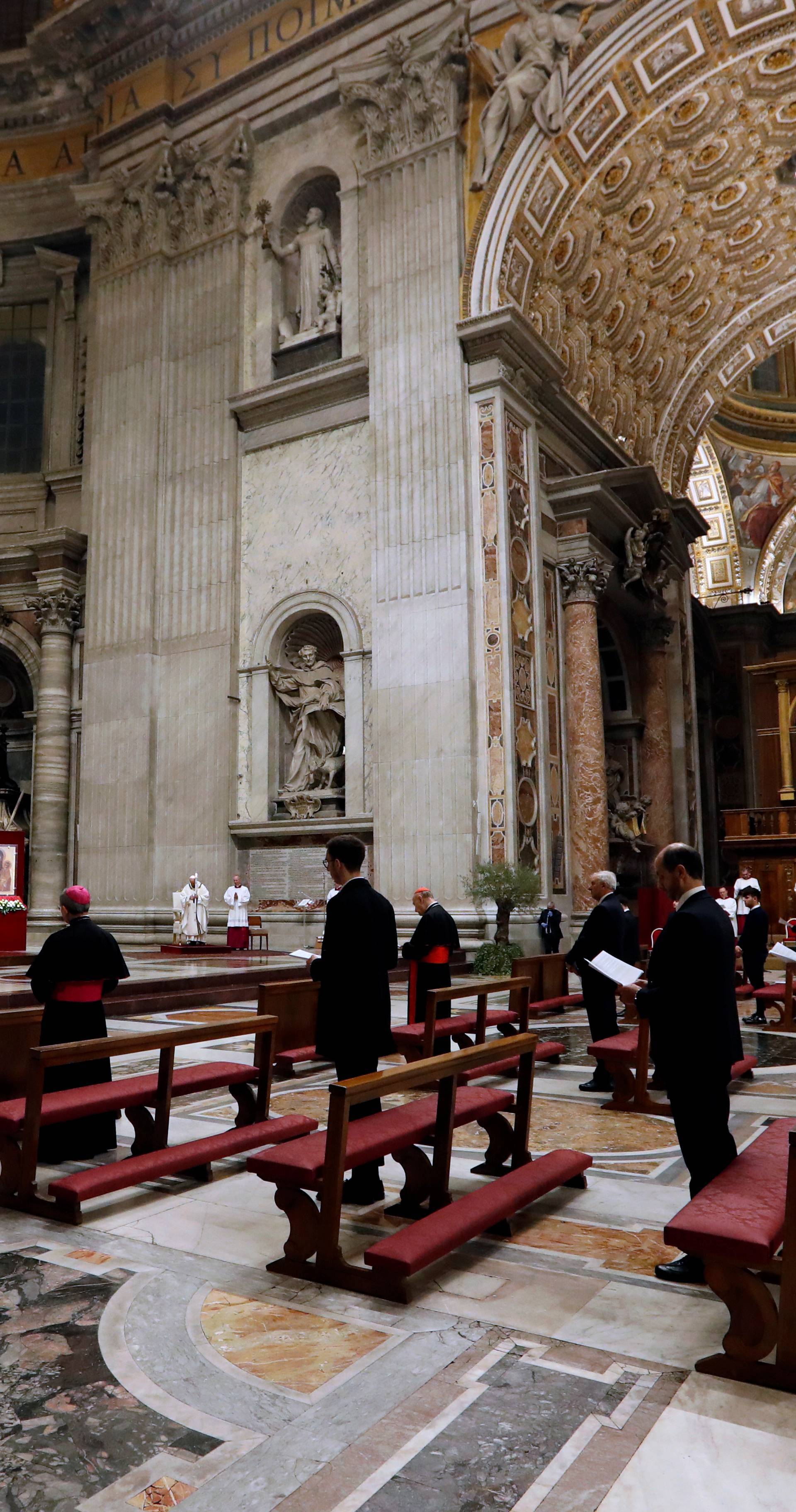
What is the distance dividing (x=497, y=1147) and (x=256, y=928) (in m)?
12.2

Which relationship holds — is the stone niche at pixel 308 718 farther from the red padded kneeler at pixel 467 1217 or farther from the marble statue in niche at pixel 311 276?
the red padded kneeler at pixel 467 1217

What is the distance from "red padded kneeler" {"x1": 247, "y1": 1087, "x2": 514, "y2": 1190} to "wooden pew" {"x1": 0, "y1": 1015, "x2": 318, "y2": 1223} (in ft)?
1.77

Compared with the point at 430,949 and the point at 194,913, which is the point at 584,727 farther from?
the point at 430,949

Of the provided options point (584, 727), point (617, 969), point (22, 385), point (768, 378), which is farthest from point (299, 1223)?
point (768, 378)

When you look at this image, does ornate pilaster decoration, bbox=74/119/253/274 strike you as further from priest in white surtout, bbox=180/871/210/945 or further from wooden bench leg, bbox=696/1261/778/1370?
wooden bench leg, bbox=696/1261/778/1370

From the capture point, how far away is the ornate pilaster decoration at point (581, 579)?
17.8 meters

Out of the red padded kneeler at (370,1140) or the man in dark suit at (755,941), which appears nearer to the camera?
the red padded kneeler at (370,1140)

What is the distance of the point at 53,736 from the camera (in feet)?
66.9

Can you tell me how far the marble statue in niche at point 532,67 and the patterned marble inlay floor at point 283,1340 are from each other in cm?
1677

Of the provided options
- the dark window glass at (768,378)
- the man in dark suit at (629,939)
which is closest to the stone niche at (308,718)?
the man in dark suit at (629,939)

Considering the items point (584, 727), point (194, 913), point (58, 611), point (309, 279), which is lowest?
point (194, 913)

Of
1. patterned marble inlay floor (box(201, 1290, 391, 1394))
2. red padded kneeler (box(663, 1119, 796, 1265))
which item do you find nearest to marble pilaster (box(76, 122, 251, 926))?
patterned marble inlay floor (box(201, 1290, 391, 1394))

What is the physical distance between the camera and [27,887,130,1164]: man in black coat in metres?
5.30

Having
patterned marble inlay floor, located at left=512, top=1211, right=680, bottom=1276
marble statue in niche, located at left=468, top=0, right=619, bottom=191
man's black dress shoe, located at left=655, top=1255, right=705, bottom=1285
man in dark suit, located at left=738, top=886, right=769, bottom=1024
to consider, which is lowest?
patterned marble inlay floor, located at left=512, top=1211, right=680, bottom=1276
